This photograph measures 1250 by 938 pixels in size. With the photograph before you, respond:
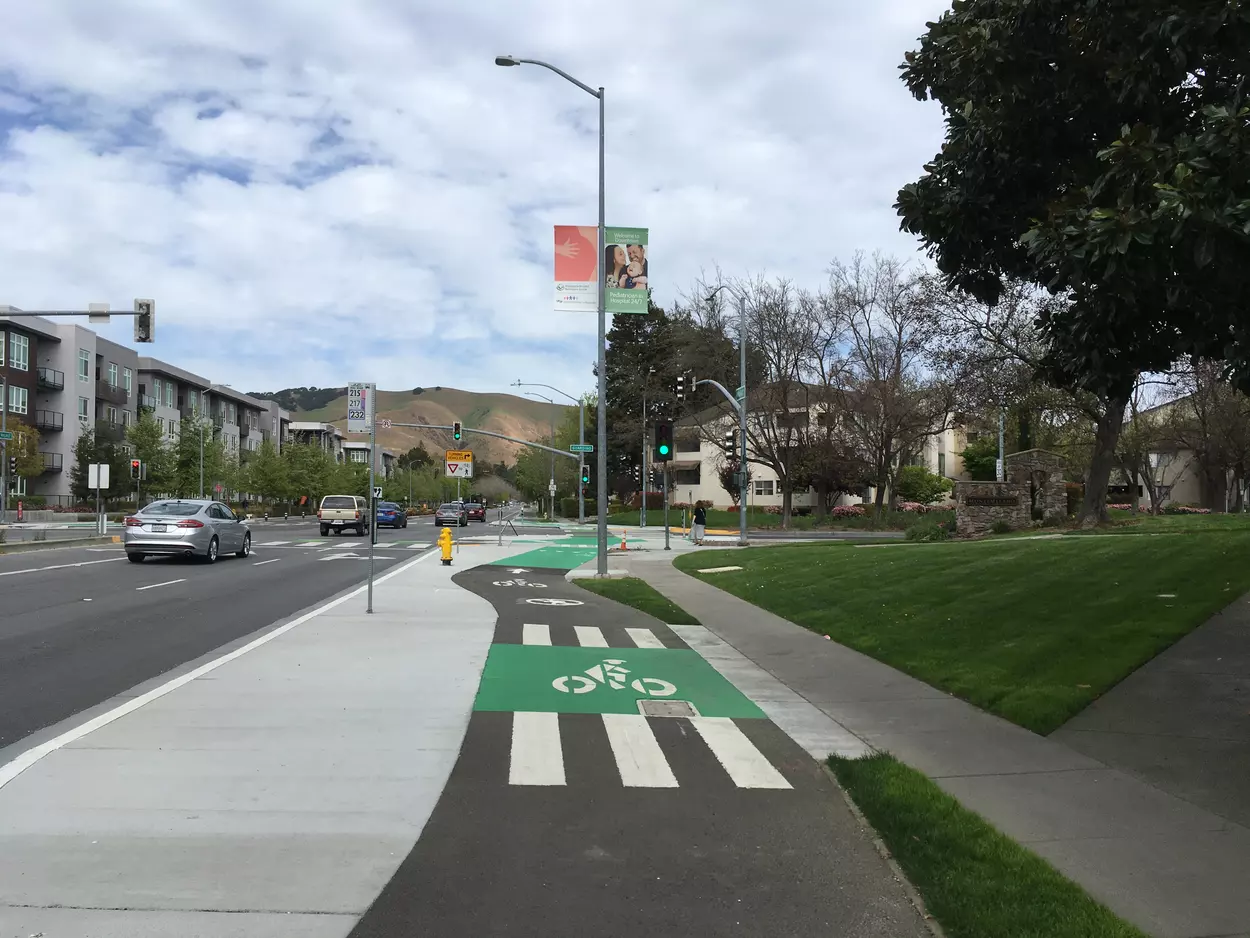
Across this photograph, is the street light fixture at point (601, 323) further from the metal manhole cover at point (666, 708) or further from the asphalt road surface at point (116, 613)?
the metal manhole cover at point (666, 708)

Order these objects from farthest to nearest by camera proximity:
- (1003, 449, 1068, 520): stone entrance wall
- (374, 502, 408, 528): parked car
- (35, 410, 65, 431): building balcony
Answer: (35, 410, 65, 431): building balcony < (374, 502, 408, 528): parked car < (1003, 449, 1068, 520): stone entrance wall

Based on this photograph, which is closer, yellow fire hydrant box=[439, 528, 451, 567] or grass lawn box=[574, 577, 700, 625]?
grass lawn box=[574, 577, 700, 625]

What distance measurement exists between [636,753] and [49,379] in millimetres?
70966

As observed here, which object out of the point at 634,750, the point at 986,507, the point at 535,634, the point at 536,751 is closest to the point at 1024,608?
the point at 535,634

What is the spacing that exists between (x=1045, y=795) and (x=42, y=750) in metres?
6.24

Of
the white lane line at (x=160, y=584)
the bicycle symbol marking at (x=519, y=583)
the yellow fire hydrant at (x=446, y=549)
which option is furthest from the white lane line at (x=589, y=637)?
the yellow fire hydrant at (x=446, y=549)

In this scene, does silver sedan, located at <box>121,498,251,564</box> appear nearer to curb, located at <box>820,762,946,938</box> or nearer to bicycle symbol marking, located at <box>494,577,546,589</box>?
bicycle symbol marking, located at <box>494,577,546,589</box>

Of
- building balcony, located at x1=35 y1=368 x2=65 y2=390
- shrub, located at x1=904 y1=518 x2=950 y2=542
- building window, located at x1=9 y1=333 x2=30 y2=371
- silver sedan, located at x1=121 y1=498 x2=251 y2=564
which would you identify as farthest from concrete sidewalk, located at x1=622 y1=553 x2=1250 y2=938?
building balcony, located at x1=35 y1=368 x2=65 y2=390

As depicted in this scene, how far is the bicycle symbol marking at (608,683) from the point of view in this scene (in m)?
8.95

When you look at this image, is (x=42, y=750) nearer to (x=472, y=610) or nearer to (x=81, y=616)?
(x=81, y=616)

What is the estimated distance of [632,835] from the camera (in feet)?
16.8

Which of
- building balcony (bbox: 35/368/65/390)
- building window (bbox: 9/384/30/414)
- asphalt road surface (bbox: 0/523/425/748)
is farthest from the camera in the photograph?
building balcony (bbox: 35/368/65/390)

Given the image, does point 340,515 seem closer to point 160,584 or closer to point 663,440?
point 663,440

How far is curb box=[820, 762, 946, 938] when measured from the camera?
13.5 feet
